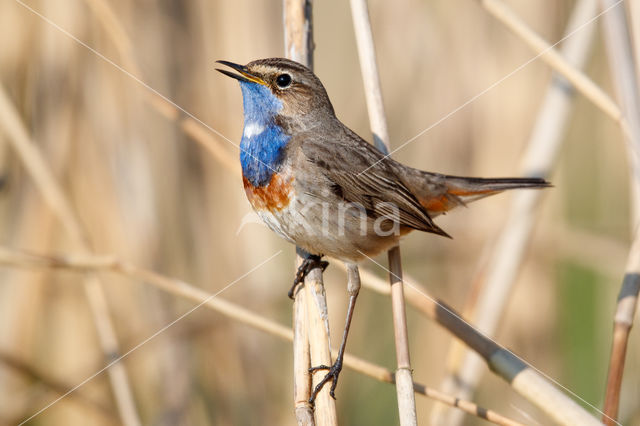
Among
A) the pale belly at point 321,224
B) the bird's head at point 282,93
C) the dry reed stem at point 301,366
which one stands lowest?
the dry reed stem at point 301,366

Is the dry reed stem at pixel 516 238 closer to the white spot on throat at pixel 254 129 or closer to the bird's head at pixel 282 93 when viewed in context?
the bird's head at pixel 282 93

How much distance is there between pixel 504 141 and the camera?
3.99 meters

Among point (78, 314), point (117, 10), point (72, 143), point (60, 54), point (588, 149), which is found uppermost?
point (588, 149)

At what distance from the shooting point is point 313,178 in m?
2.73

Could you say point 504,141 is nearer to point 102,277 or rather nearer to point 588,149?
point 588,149

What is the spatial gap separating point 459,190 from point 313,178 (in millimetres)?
844

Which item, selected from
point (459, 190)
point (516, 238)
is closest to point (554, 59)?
point (459, 190)

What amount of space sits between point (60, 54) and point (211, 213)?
3.71ft

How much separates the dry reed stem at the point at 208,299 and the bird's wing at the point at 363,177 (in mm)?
339

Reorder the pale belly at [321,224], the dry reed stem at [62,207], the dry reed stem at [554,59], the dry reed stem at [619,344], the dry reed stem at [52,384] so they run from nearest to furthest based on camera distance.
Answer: the dry reed stem at [619,344] → the dry reed stem at [554,59] → the pale belly at [321,224] → the dry reed stem at [62,207] → the dry reed stem at [52,384]

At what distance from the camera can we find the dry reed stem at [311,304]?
2.06 metres

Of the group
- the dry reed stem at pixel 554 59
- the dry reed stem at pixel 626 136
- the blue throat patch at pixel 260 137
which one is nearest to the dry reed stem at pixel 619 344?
the dry reed stem at pixel 626 136

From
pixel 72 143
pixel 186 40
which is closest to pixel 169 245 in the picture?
pixel 72 143

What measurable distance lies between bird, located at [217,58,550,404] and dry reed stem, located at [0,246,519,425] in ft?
0.66
